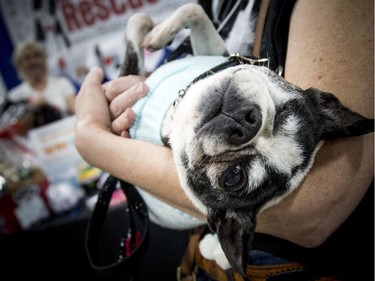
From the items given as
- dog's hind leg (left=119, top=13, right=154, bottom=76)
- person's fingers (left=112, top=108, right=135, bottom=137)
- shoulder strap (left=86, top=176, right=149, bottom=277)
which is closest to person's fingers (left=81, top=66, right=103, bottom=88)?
dog's hind leg (left=119, top=13, right=154, bottom=76)

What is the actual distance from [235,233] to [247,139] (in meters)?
0.26

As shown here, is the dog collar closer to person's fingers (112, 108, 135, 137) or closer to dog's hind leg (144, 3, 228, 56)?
person's fingers (112, 108, 135, 137)

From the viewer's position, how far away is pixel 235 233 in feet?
2.86

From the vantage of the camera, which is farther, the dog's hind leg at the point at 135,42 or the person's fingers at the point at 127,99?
the dog's hind leg at the point at 135,42

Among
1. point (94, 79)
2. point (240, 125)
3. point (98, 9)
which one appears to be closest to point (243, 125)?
point (240, 125)

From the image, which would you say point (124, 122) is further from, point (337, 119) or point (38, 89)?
point (38, 89)

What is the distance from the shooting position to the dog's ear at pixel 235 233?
0.80m

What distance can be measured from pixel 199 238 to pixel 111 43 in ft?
4.40

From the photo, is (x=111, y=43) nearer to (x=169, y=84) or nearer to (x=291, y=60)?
(x=169, y=84)

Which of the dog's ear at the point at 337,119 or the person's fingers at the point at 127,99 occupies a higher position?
the dog's ear at the point at 337,119

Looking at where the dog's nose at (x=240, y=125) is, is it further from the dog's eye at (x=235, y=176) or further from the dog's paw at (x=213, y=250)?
the dog's paw at (x=213, y=250)

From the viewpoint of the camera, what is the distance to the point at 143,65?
4.83ft

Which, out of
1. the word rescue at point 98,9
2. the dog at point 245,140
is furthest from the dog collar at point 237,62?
the word rescue at point 98,9

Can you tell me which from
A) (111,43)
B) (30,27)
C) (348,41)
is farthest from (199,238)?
(30,27)
